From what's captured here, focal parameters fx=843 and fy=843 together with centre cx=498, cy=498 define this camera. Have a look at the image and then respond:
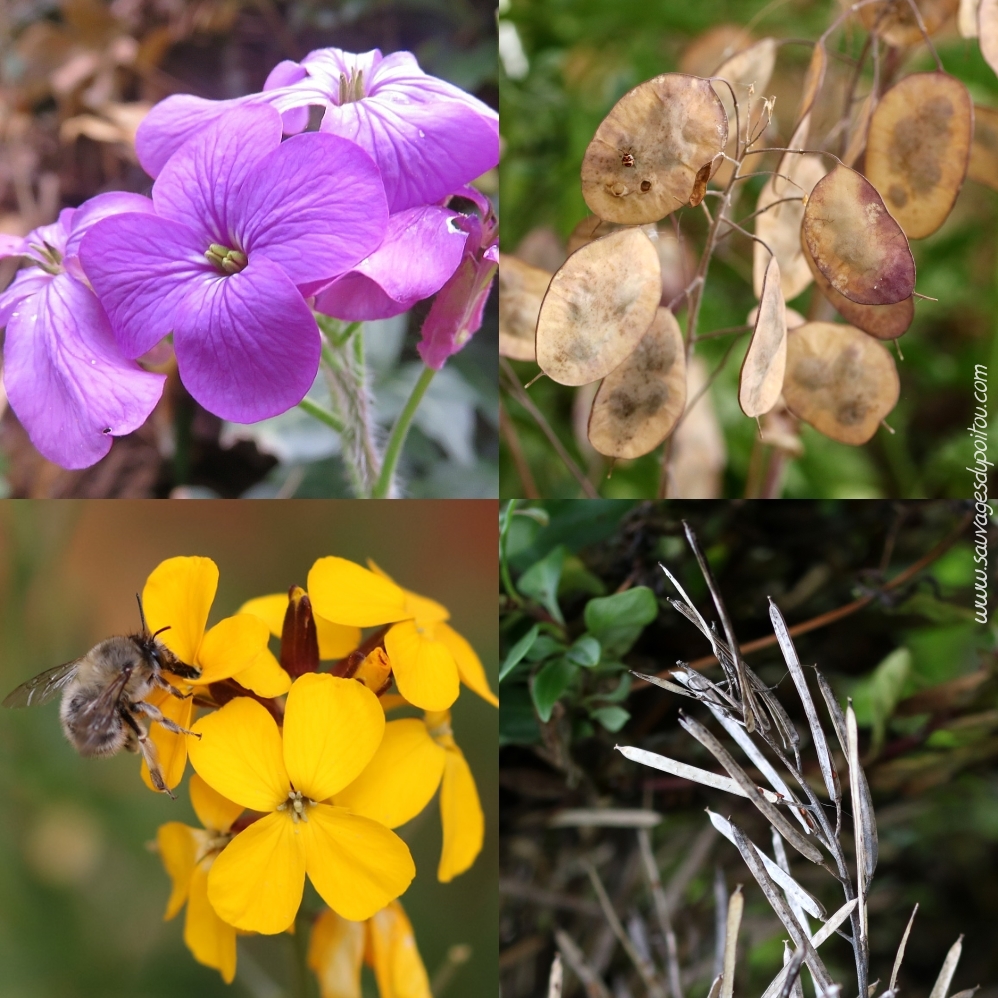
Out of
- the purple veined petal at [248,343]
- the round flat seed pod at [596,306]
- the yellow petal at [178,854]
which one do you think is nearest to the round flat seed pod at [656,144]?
the round flat seed pod at [596,306]

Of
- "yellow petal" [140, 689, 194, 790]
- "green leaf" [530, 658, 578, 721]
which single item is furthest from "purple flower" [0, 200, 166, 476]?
"green leaf" [530, 658, 578, 721]

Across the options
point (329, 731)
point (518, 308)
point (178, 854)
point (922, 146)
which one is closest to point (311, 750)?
point (329, 731)

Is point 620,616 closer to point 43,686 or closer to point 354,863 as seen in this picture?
point 354,863

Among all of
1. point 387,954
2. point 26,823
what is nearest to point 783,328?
point 387,954

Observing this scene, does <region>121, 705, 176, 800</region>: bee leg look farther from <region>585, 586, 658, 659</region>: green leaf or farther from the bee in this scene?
<region>585, 586, 658, 659</region>: green leaf

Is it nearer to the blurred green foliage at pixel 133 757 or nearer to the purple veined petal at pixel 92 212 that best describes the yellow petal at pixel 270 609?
the blurred green foliage at pixel 133 757

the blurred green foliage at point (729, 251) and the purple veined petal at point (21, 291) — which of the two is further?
the blurred green foliage at point (729, 251)
